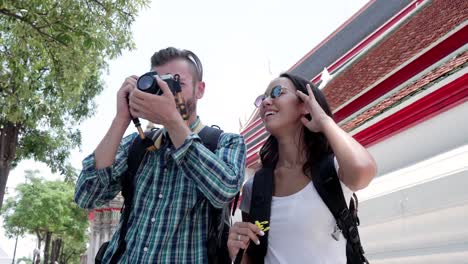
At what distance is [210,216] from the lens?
149 cm

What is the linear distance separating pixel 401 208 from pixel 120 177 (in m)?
1.94

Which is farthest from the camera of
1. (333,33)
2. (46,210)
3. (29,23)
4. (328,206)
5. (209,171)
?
(46,210)

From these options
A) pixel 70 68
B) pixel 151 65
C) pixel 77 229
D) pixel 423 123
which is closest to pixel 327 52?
pixel 70 68

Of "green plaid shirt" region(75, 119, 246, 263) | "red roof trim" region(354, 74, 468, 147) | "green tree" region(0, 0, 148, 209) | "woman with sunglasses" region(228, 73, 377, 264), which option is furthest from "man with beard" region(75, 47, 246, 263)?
"green tree" region(0, 0, 148, 209)

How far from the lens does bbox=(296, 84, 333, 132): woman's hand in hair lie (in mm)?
1557

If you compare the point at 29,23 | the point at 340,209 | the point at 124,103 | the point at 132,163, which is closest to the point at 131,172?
the point at 132,163

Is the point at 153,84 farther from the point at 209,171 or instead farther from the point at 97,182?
the point at 97,182

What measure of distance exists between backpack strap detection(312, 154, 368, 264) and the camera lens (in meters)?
0.69

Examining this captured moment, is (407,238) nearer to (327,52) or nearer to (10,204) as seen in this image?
(327,52)

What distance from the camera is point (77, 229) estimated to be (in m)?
24.8

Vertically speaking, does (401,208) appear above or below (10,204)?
below

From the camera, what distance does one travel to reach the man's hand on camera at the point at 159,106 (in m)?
1.36

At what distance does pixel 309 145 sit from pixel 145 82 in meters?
0.76

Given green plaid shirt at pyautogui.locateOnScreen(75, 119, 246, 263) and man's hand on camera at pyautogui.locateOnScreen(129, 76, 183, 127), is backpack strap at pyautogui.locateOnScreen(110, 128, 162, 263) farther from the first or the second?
man's hand on camera at pyautogui.locateOnScreen(129, 76, 183, 127)
